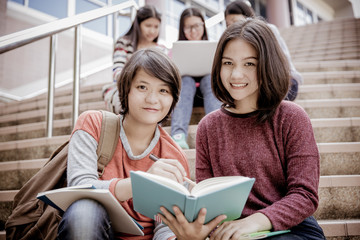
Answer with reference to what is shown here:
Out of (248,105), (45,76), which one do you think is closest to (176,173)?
(248,105)

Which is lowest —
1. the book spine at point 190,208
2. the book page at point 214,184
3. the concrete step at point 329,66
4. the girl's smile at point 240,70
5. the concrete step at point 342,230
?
the concrete step at point 342,230

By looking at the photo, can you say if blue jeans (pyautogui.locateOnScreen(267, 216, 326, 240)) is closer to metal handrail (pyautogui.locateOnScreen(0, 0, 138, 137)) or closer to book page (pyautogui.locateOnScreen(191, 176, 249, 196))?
book page (pyautogui.locateOnScreen(191, 176, 249, 196))

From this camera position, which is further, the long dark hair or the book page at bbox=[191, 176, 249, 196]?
the long dark hair

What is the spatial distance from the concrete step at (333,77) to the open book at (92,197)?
254 cm

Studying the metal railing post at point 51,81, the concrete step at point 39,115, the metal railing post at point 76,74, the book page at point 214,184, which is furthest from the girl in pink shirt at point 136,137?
the concrete step at point 39,115

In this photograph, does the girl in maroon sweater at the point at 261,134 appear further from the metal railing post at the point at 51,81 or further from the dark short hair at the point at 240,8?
the metal railing post at the point at 51,81

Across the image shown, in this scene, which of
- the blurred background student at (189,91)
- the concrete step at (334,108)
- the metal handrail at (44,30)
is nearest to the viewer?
the metal handrail at (44,30)

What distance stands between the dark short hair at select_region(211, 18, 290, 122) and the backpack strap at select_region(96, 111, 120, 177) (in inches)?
22.5

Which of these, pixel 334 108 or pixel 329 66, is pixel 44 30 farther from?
pixel 329 66

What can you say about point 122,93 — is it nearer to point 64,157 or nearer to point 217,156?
point 64,157

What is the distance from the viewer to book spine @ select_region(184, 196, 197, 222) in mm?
712

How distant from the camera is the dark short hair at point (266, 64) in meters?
1.08

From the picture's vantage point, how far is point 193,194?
0.76 meters

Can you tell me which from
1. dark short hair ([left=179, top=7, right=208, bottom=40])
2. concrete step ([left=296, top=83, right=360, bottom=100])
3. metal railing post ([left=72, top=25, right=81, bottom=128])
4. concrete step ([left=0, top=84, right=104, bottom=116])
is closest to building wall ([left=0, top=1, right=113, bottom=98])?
concrete step ([left=0, top=84, right=104, bottom=116])
